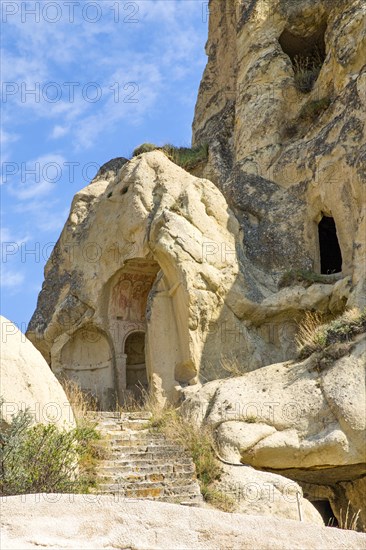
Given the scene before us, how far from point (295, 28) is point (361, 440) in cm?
1352

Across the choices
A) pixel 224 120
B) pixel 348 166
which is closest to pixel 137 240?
pixel 348 166

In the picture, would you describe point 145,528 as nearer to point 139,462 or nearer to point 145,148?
point 139,462

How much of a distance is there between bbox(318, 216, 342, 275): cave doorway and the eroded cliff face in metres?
0.21

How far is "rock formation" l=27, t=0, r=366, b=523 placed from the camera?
12.8m

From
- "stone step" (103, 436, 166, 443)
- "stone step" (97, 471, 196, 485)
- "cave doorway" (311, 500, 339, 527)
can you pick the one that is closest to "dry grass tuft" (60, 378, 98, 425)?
"stone step" (103, 436, 166, 443)

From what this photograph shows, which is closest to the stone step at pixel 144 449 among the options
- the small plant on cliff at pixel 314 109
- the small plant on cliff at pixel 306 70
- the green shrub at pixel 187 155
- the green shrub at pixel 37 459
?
the green shrub at pixel 37 459

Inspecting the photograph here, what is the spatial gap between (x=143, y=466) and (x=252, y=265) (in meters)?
6.80

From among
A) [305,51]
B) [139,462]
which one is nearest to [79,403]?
[139,462]

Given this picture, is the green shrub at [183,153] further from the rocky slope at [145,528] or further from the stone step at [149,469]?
the rocky slope at [145,528]

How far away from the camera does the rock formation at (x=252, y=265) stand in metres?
12.8

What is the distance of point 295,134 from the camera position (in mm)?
19719

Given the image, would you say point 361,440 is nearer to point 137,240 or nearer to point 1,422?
point 1,422

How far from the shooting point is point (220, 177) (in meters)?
20.8

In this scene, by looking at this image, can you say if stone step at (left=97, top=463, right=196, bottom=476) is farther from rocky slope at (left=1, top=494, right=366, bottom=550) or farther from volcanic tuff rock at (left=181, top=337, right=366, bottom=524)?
rocky slope at (left=1, top=494, right=366, bottom=550)
